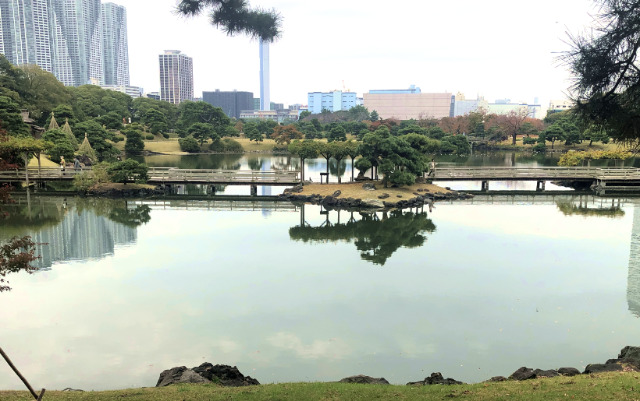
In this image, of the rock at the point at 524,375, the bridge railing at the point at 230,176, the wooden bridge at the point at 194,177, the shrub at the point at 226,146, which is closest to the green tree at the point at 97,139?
the wooden bridge at the point at 194,177

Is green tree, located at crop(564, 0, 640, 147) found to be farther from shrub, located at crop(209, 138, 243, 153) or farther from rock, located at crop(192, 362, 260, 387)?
shrub, located at crop(209, 138, 243, 153)

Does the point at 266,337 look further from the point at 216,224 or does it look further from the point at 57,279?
the point at 216,224

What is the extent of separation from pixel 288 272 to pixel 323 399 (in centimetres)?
737

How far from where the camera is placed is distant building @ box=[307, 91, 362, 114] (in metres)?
150

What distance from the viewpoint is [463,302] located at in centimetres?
1062

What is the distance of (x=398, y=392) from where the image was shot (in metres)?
5.97

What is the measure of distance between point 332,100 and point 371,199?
428 feet

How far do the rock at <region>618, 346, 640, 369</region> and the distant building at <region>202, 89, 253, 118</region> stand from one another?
173753 mm

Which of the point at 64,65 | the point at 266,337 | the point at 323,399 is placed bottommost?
the point at 266,337

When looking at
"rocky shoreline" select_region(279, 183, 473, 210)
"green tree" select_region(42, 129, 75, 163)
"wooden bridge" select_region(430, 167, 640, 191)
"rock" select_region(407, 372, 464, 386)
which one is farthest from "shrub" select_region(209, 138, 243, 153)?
"rock" select_region(407, 372, 464, 386)

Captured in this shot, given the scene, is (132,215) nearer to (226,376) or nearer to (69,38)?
(226,376)

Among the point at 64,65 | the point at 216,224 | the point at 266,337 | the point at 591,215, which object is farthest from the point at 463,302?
the point at 64,65

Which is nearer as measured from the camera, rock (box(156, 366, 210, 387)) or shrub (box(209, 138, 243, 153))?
rock (box(156, 366, 210, 387))

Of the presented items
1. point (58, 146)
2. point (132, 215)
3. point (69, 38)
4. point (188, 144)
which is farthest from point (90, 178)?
point (69, 38)
